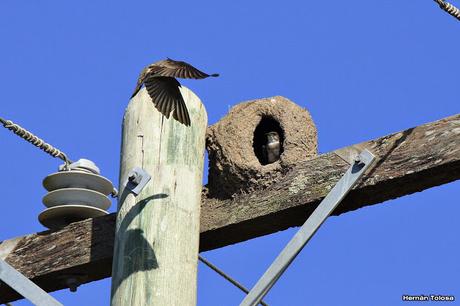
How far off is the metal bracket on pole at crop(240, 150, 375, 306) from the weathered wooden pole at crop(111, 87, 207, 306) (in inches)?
11.2

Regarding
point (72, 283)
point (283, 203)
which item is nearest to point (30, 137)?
point (72, 283)

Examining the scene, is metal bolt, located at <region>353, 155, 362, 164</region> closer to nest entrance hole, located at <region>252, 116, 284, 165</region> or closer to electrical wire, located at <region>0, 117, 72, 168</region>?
nest entrance hole, located at <region>252, 116, 284, 165</region>

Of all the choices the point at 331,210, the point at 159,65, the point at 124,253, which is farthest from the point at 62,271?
the point at 331,210

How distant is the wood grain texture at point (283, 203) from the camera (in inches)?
140

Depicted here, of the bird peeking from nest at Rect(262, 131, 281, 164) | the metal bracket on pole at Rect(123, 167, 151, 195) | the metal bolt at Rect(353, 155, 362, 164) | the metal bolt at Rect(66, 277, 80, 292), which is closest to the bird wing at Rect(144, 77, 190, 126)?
the metal bracket on pole at Rect(123, 167, 151, 195)

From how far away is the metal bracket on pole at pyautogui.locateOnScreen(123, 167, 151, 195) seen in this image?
146 inches

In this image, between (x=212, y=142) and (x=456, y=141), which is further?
(x=212, y=142)

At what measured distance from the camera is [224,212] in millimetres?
3920

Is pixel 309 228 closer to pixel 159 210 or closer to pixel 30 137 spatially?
pixel 159 210

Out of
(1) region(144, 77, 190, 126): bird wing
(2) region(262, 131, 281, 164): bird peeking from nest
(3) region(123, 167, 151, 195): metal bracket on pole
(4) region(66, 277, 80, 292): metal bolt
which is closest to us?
(3) region(123, 167, 151, 195): metal bracket on pole

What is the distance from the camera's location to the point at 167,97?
153 inches

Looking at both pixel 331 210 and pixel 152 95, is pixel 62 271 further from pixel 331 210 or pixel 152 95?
pixel 331 210

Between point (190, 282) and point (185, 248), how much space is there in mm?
122

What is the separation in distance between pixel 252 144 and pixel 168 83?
2.20ft
